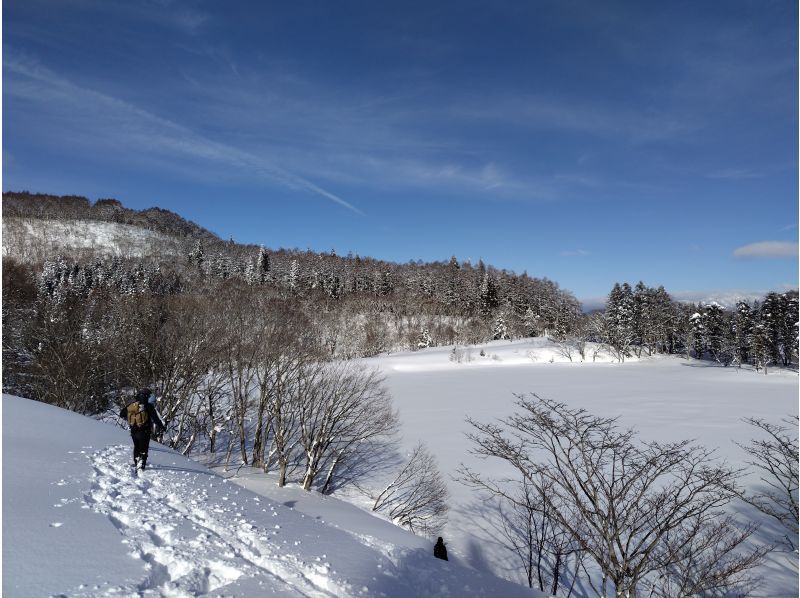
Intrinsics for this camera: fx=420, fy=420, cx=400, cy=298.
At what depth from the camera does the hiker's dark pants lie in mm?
10008

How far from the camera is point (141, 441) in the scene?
33.3ft

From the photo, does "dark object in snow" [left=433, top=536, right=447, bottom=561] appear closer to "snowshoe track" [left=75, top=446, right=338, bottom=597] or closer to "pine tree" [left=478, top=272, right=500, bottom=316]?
"snowshoe track" [left=75, top=446, right=338, bottom=597]

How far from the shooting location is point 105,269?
380 ft

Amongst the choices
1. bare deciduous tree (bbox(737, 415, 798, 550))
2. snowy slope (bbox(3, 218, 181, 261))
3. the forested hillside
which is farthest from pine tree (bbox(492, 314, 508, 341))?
snowy slope (bbox(3, 218, 181, 261))

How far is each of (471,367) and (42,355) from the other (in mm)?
66386

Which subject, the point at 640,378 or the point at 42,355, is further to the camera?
the point at 640,378

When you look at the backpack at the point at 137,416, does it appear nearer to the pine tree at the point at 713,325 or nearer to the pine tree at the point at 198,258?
the pine tree at the point at 713,325

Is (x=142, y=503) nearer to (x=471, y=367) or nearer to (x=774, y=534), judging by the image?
(x=774, y=534)

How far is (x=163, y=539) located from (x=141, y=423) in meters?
3.76

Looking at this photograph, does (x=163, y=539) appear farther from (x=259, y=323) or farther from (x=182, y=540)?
(x=259, y=323)

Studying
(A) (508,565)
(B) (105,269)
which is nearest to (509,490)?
(A) (508,565)

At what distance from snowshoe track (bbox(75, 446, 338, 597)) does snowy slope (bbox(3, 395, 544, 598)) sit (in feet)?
0.06

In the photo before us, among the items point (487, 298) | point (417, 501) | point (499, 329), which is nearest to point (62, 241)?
point (487, 298)

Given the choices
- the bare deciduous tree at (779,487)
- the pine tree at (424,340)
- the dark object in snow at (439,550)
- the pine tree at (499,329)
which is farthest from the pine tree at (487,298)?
the dark object in snow at (439,550)
